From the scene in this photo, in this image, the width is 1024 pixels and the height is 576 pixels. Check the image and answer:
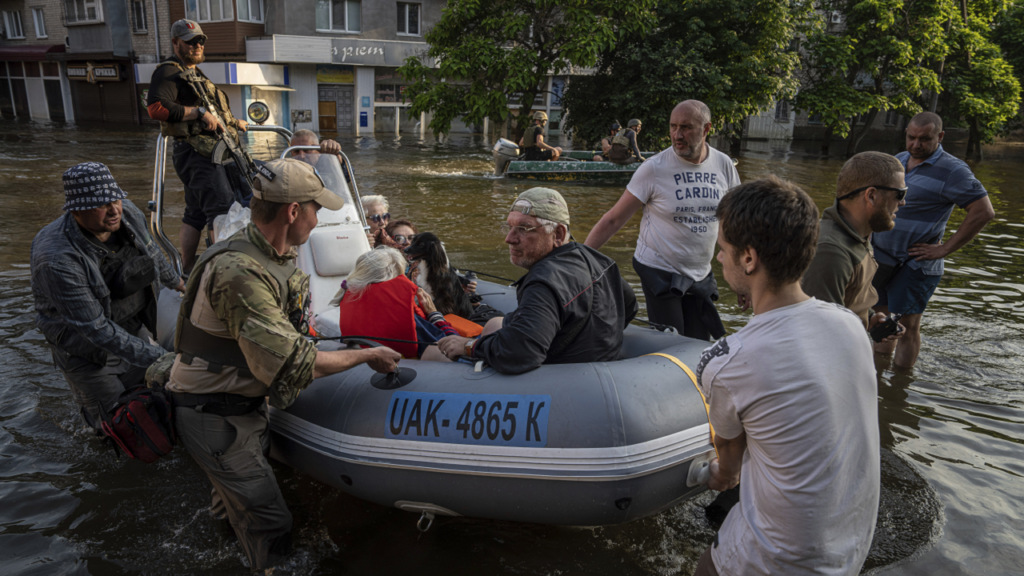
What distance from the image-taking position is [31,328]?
5.64 m

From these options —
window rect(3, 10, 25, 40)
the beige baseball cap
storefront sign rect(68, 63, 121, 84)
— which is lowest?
the beige baseball cap

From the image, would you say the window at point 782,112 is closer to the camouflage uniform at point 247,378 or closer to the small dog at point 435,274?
the small dog at point 435,274

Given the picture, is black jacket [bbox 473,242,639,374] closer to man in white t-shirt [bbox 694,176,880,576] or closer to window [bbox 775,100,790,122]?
man in white t-shirt [bbox 694,176,880,576]

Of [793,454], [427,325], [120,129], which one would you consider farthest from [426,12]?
[793,454]

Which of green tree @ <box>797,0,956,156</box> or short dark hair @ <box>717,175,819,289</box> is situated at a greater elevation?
green tree @ <box>797,0,956,156</box>

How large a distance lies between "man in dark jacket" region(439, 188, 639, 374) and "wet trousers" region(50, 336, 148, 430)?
187 centimetres

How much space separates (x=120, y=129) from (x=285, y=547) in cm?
2764

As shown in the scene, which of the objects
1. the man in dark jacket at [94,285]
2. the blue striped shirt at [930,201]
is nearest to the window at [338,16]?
the man in dark jacket at [94,285]

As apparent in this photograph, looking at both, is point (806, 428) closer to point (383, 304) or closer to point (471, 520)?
point (471, 520)

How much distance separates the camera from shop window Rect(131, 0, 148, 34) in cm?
2683

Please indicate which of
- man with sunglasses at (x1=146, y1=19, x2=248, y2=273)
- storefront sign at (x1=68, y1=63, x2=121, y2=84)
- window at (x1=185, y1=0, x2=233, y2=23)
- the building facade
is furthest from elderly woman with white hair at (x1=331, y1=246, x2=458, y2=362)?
the building facade

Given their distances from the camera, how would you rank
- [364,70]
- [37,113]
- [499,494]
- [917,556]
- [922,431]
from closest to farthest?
[499,494], [917,556], [922,431], [364,70], [37,113]

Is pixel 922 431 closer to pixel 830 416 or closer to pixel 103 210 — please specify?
pixel 830 416

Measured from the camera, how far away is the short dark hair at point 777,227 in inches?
61.0
